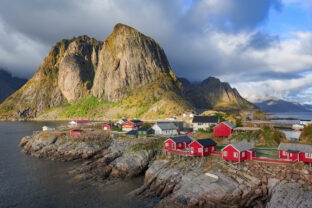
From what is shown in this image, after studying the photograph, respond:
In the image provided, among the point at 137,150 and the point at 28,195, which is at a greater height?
the point at 137,150

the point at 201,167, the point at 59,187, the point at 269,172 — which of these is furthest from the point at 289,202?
the point at 59,187

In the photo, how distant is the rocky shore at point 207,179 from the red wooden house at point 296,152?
175 centimetres

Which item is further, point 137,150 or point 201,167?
point 137,150

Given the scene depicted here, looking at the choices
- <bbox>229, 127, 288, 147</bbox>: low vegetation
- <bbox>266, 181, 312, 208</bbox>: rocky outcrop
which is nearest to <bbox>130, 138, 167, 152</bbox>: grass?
<bbox>229, 127, 288, 147</bbox>: low vegetation

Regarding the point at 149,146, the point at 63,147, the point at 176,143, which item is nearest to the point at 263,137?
the point at 176,143

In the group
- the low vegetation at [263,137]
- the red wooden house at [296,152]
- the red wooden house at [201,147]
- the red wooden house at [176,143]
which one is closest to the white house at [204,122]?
the low vegetation at [263,137]

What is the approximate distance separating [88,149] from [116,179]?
20.7m

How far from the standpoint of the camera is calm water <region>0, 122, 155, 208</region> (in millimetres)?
33625

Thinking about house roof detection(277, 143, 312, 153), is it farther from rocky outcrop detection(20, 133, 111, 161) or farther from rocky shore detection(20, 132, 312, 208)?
rocky outcrop detection(20, 133, 111, 161)

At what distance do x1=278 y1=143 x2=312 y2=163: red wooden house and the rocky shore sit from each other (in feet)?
5.73

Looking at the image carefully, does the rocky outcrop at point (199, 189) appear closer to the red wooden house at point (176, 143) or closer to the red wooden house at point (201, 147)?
the red wooden house at point (201, 147)

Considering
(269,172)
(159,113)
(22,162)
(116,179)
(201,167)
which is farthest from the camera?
(159,113)

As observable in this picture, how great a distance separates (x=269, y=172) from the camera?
3428cm

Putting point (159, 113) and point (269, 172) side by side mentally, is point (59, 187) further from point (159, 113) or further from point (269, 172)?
point (159, 113)
